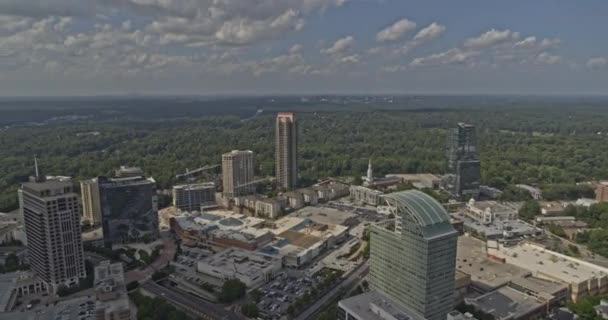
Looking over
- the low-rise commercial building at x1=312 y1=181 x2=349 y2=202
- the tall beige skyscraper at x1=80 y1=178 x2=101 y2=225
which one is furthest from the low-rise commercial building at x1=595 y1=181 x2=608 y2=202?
the tall beige skyscraper at x1=80 y1=178 x2=101 y2=225

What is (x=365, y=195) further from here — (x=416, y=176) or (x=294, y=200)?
(x=416, y=176)

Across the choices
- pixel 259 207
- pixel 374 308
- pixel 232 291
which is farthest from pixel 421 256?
pixel 259 207

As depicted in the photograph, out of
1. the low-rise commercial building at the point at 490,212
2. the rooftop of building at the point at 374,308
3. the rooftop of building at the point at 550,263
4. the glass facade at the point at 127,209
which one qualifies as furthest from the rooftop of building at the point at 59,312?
the low-rise commercial building at the point at 490,212

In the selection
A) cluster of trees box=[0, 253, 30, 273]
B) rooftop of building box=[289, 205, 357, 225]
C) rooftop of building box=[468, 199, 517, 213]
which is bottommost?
rooftop of building box=[289, 205, 357, 225]

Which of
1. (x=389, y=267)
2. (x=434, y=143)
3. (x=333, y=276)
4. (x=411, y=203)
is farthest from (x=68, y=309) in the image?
(x=434, y=143)

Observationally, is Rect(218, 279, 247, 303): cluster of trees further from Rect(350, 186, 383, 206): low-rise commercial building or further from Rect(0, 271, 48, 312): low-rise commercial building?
Rect(350, 186, 383, 206): low-rise commercial building
